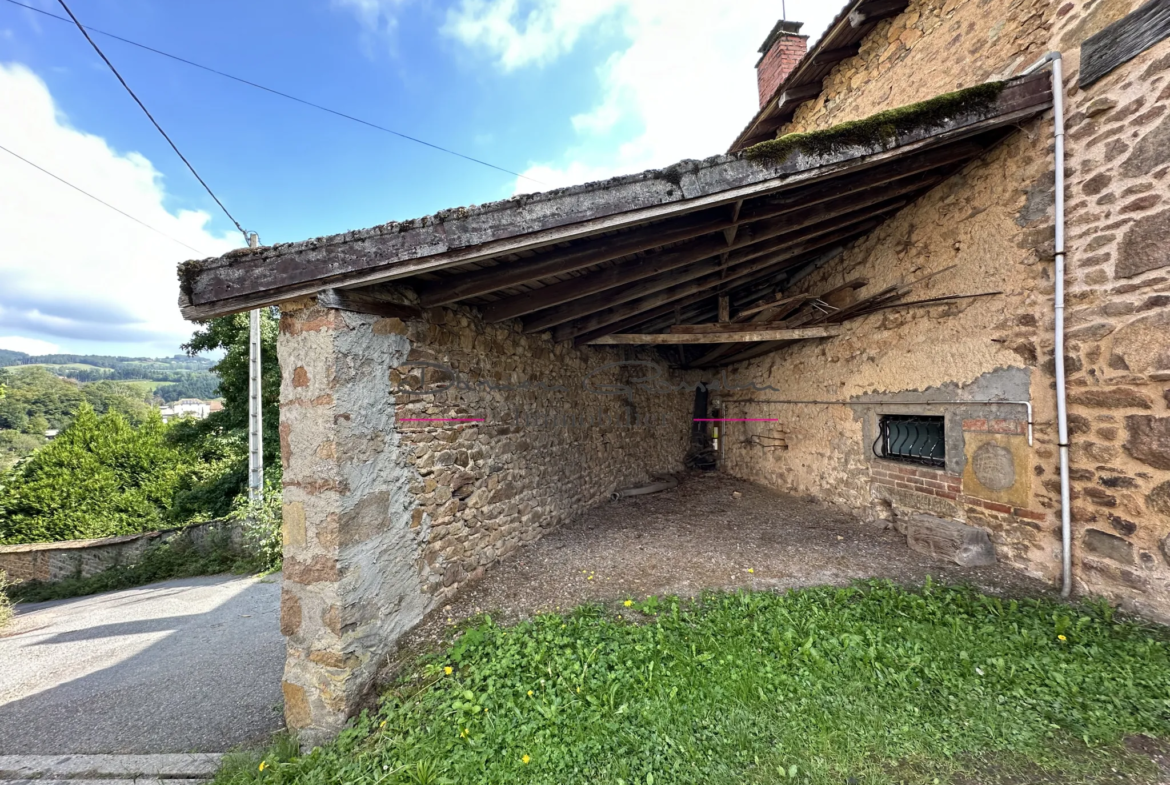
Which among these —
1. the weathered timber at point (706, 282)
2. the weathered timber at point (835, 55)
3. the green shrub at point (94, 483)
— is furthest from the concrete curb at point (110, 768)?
the green shrub at point (94, 483)

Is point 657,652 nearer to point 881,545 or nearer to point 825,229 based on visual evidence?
point 881,545

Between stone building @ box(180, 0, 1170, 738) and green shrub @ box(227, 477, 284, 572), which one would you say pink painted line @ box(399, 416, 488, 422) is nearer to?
stone building @ box(180, 0, 1170, 738)

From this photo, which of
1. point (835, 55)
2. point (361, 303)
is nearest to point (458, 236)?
point (361, 303)

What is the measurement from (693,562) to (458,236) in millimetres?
3201

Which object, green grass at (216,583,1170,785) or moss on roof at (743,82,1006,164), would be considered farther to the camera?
moss on roof at (743,82,1006,164)

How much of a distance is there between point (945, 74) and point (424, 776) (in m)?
6.07

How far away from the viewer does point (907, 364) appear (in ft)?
12.5

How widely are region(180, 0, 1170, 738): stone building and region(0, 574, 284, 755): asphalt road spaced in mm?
1561

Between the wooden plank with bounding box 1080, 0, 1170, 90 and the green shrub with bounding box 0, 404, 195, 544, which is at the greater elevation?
the wooden plank with bounding box 1080, 0, 1170, 90

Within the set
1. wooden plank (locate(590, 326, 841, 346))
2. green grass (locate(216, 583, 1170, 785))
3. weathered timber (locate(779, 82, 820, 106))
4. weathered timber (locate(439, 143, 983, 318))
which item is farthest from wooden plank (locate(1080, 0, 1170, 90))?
green grass (locate(216, 583, 1170, 785))

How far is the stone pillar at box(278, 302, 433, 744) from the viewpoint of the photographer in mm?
2400

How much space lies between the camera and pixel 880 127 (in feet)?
8.52

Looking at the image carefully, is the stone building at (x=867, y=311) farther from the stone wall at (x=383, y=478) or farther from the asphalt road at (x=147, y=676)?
the asphalt road at (x=147, y=676)

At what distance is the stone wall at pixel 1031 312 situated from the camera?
238cm
